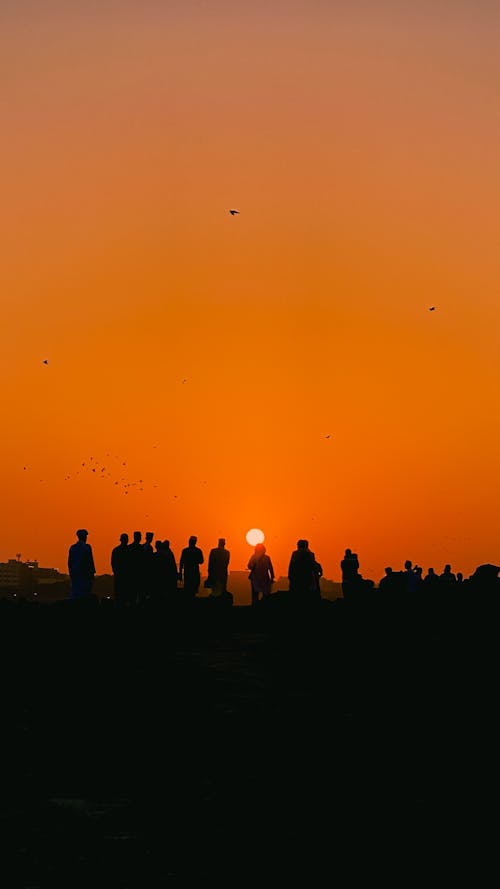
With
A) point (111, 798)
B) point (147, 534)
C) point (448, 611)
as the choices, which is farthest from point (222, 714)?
point (448, 611)

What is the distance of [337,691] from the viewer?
22469mm

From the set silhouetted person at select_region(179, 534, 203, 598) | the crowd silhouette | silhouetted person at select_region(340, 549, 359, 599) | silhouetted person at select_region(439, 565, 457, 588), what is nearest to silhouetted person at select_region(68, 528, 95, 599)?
the crowd silhouette

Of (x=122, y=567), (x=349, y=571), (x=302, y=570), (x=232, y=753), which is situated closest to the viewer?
(x=232, y=753)

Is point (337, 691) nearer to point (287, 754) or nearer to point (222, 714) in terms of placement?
point (222, 714)

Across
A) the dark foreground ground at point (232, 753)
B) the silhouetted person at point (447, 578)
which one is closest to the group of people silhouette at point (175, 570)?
the dark foreground ground at point (232, 753)

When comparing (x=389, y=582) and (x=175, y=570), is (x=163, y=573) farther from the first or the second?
(x=389, y=582)

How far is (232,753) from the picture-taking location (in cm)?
1700

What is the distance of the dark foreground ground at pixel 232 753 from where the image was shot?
12.5m

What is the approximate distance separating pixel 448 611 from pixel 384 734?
20.8 metres

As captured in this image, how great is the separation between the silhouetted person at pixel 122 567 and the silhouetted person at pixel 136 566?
0.08 meters

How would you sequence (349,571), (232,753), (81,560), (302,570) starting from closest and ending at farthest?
(232,753) < (81,560) < (302,570) < (349,571)

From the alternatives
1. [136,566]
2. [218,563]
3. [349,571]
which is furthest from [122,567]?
→ [349,571]

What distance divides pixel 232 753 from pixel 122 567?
56.6 ft

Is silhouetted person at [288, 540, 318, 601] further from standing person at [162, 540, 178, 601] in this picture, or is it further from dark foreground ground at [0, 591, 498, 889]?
dark foreground ground at [0, 591, 498, 889]
